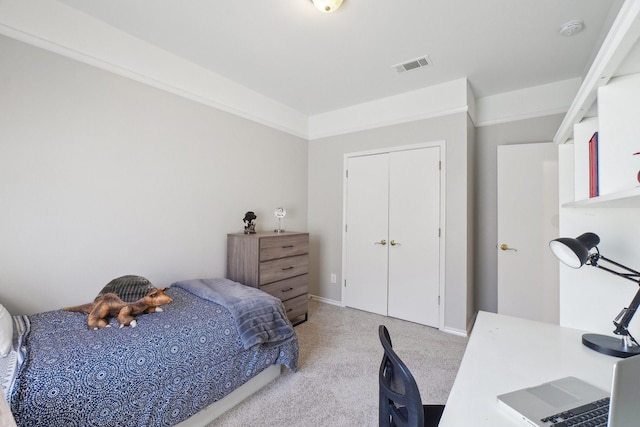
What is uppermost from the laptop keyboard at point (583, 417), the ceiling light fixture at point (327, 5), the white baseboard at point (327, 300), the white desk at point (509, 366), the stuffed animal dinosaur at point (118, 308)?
the ceiling light fixture at point (327, 5)

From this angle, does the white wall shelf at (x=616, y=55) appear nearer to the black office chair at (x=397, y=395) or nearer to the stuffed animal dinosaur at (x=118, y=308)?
the black office chair at (x=397, y=395)

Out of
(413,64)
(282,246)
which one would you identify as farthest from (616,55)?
(282,246)

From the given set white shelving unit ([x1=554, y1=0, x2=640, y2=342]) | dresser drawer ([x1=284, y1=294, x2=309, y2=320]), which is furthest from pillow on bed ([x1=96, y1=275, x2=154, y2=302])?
white shelving unit ([x1=554, y1=0, x2=640, y2=342])

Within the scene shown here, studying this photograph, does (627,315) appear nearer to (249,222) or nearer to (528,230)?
(528,230)

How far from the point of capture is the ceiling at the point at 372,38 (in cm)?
188

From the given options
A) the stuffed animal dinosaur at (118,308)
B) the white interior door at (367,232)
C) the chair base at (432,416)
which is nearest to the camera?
the chair base at (432,416)

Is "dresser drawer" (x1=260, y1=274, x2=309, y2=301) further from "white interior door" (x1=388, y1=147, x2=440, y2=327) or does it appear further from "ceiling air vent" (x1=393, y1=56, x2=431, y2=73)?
"ceiling air vent" (x1=393, y1=56, x2=431, y2=73)

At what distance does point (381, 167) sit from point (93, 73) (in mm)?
2877

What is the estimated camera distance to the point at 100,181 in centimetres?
208

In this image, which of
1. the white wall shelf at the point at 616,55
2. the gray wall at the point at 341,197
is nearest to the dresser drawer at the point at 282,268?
the gray wall at the point at 341,197

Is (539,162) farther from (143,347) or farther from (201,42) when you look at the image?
(143,347)

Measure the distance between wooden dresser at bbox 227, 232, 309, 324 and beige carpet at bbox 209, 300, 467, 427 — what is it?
346 millimetres

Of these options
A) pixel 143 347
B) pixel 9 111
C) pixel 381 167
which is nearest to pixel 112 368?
pixel 143 347

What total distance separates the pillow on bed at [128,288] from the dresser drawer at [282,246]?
3.39ft
